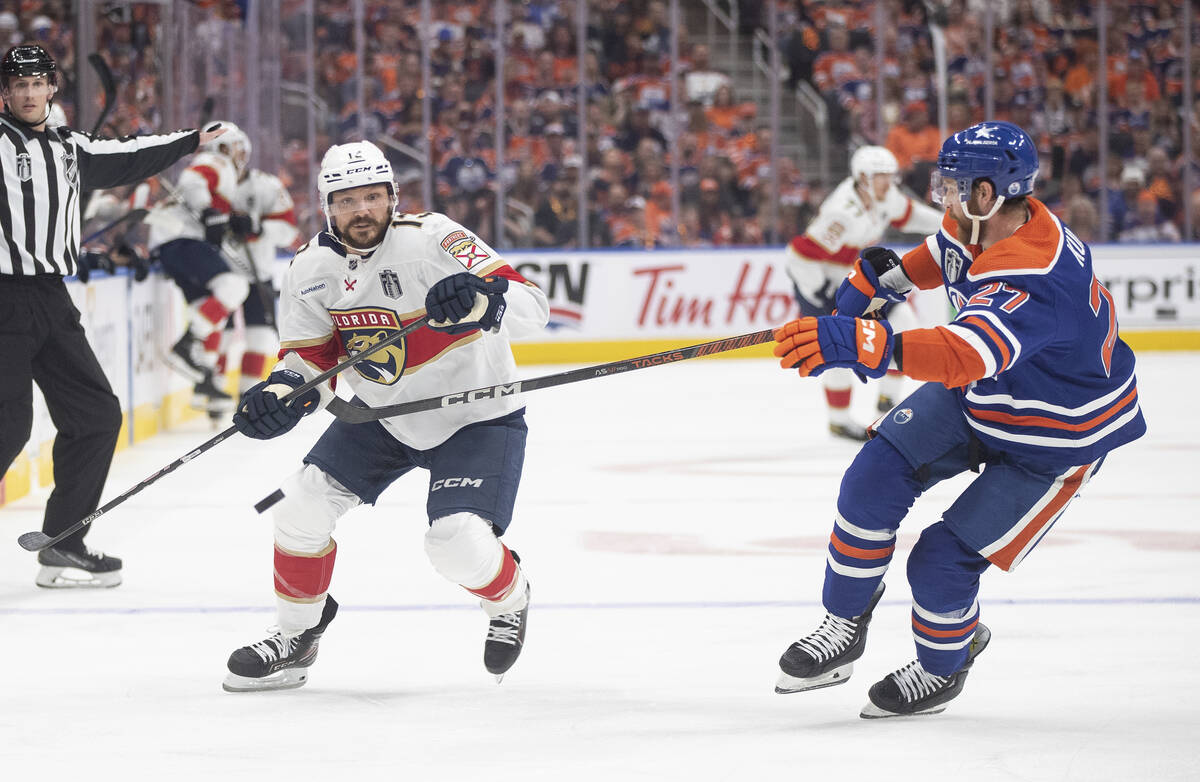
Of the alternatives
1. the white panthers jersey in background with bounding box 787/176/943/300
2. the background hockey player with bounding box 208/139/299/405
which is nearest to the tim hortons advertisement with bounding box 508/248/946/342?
the background hockey player with bounding box 208/139/299/405

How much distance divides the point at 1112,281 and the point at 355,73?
→ 16.6 ft

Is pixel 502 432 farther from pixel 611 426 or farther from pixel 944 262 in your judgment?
pixel 611 426

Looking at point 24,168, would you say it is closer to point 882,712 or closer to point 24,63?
point 24,63

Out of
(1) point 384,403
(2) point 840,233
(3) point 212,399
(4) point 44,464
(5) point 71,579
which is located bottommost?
(3) point 212,399

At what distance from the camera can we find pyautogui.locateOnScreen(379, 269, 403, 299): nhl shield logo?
3.11 metres

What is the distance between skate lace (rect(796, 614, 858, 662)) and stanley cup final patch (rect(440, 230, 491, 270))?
94 cm

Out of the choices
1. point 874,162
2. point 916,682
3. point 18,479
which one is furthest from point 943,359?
point 874,162

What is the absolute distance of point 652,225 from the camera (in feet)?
34.8

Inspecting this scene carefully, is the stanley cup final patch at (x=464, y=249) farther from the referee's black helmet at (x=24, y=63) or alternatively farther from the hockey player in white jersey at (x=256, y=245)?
the hockey player in white jersey at (x=256, y=245)

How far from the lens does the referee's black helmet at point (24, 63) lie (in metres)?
3.95

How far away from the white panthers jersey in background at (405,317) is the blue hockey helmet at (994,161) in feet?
2.65

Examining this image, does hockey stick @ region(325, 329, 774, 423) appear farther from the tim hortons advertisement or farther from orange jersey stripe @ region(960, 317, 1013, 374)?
the tim hortons advertisement

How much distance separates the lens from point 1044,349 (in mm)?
2752

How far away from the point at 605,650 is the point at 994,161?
1378 millimetres
